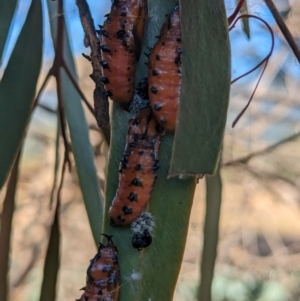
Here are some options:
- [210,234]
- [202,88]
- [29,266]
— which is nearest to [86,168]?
[210,234]

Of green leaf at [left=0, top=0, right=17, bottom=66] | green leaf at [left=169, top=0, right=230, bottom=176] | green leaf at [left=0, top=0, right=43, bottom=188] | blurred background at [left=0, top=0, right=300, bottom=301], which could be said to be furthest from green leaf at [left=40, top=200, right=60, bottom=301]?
blurred background at [left=0, top=0, right=300, bottom=301]

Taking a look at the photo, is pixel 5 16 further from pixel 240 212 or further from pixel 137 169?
pixel 240 212

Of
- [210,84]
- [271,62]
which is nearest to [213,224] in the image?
[210,84]

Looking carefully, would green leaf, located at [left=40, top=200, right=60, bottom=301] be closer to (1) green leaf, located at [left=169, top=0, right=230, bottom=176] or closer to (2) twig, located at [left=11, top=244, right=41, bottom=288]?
(1) green leaf, located at [left=169, top=0, right=230, bottom=176]

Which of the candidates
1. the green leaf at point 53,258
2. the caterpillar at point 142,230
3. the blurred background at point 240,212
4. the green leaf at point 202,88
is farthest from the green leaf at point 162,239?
the blurred background at point 240,212

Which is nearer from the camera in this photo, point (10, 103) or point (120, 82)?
point (120, 82)

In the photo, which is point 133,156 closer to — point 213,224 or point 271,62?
point 213,224
